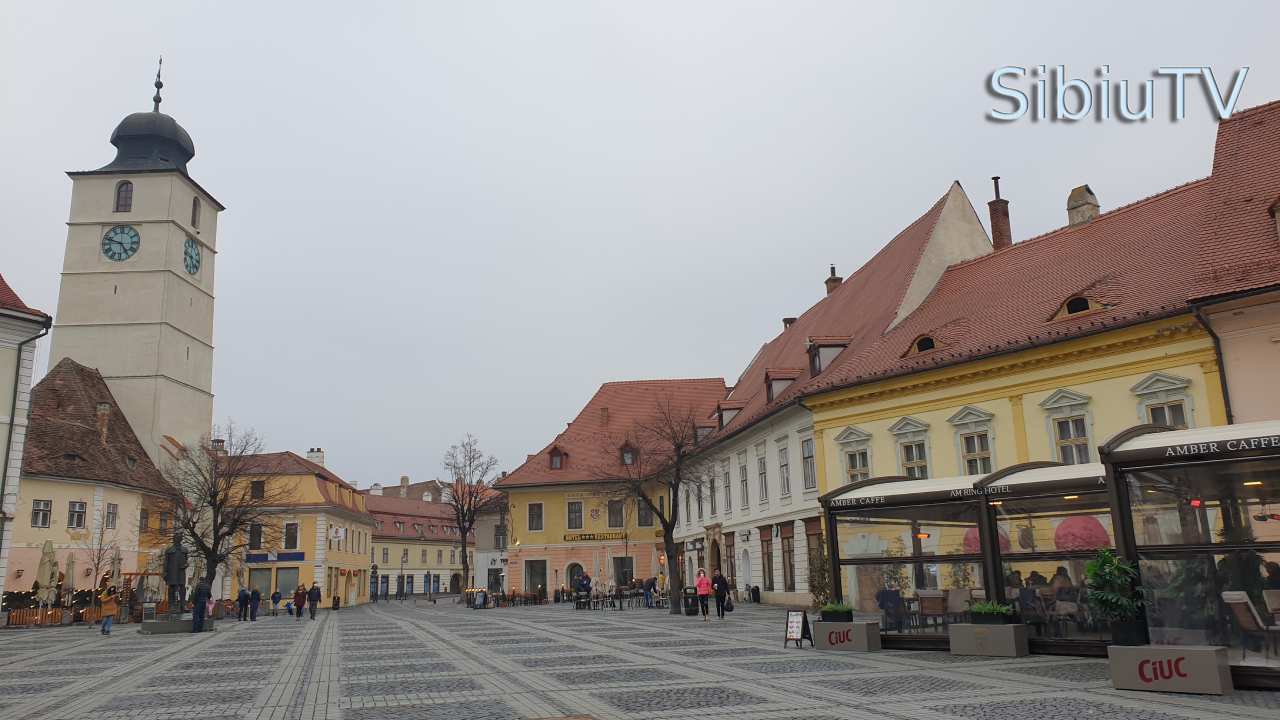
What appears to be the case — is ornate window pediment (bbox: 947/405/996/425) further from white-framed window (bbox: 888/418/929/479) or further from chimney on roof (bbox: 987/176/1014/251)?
chimney on roof (bbox: 987/176/1014/251)

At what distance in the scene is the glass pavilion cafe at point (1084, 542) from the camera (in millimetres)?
11719

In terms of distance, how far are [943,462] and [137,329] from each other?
4865cm

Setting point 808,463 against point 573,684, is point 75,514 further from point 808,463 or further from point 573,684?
point 573,684

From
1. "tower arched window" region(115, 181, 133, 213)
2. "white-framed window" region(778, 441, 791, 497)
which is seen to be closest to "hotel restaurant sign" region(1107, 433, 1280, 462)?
"white-framed window" region(778, 441, 791, 497)

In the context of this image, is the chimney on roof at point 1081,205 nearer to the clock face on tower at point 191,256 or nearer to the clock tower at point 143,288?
the clock tower at point 143,288

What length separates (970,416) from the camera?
2588 cm

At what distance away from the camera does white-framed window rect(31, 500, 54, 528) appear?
39.0 meters

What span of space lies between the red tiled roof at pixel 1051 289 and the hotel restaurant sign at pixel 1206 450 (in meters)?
9.83

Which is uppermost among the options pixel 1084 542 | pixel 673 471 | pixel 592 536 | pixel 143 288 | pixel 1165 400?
pixel 143 288

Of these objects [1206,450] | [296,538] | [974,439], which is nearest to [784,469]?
[974,439]

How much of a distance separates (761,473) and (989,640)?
20.6 m

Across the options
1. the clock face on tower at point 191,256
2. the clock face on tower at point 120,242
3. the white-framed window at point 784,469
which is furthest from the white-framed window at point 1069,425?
the clock face on tower at point 120,242

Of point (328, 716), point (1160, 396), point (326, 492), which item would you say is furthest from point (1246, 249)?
point (326, 492)

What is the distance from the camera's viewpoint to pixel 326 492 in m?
60.5
